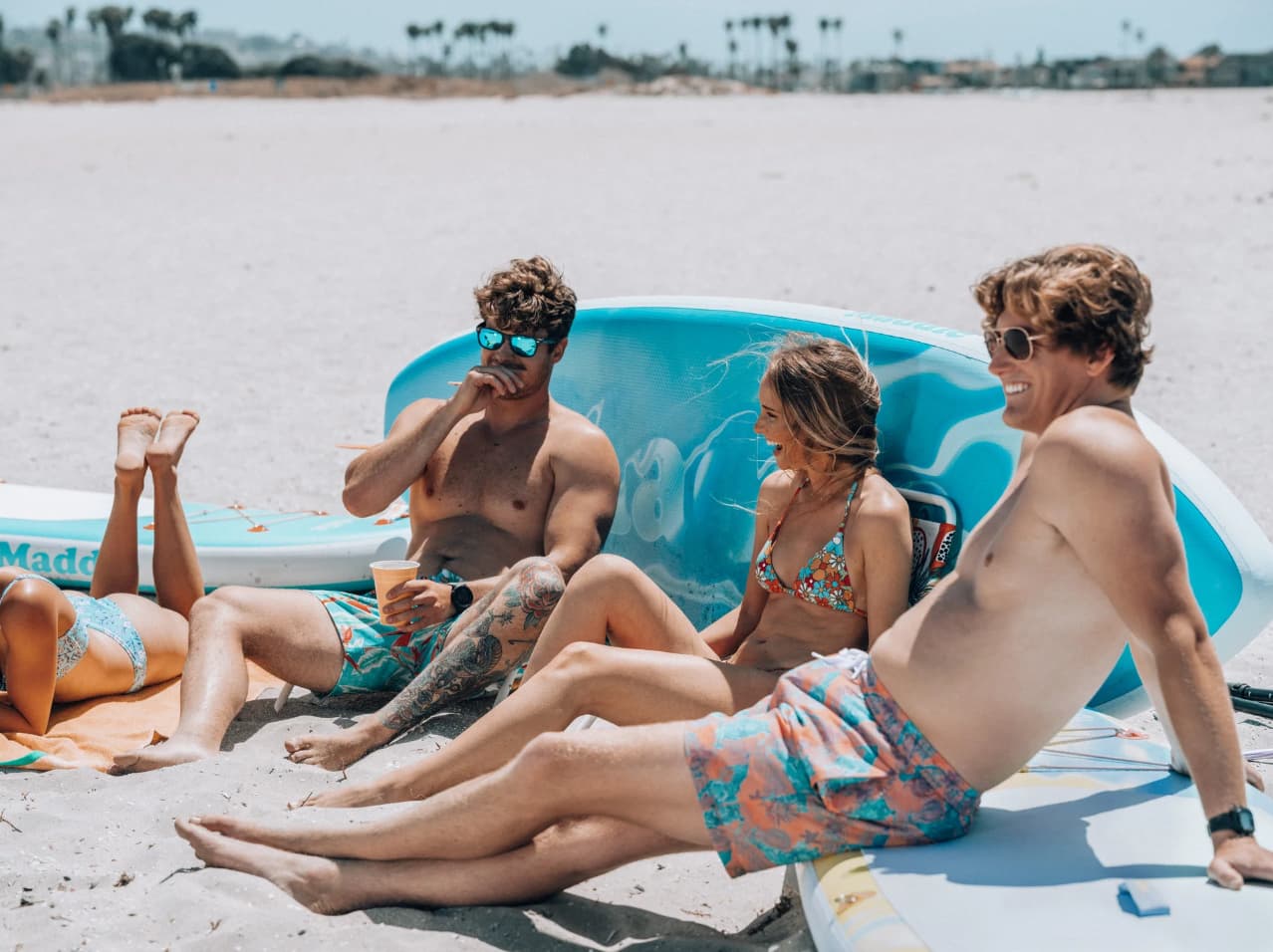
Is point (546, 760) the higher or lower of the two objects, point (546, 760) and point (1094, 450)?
the lower

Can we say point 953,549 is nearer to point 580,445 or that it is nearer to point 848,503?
point 848,503

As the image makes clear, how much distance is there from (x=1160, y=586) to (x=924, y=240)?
32.5ft

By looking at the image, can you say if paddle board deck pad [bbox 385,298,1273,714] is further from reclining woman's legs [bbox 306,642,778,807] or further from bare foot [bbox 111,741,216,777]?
bare foot [bbox 111,741,216,777]

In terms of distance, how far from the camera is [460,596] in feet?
12.6

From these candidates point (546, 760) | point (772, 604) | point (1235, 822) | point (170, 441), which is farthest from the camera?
point (170, 441)

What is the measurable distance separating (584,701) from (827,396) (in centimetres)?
87

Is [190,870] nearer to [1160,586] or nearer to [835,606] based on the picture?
[835,606]

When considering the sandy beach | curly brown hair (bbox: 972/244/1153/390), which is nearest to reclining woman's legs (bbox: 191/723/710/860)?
the sandy beach

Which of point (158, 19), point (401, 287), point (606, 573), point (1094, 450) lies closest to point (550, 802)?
point (606, 573)

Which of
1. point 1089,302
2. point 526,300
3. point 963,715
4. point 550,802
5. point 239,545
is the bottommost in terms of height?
point 239,545

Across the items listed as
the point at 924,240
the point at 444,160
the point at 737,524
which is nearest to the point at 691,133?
the point at 444,160

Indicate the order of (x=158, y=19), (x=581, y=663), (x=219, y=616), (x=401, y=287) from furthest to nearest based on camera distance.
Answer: (x=158, y=19), (x=401, y=287), (x=219, y=616), (x=581, y=663)

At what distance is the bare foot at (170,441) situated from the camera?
4.27 metres

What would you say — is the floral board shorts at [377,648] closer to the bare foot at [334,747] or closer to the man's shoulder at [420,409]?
the bare foot at [334,747]
